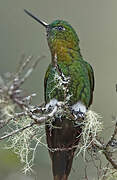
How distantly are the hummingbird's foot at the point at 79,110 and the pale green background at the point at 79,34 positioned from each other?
1824 millimetres

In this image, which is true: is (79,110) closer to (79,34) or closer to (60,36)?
(60,36)

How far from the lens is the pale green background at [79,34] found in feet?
18.3

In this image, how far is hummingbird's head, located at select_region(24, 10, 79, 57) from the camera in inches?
136

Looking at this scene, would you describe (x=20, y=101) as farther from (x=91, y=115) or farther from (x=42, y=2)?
(x=42, y=2)

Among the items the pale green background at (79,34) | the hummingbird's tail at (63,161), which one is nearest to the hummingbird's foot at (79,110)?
the hummingbird's tail at (63,161)

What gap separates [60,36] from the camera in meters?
3.50

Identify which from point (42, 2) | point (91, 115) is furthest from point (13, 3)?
point (91, 115)

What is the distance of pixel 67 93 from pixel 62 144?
0.42 meters

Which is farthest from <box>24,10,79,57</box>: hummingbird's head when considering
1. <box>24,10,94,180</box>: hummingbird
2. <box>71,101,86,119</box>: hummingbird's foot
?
<box>71,101,86,119</box>: hummingbird's foot

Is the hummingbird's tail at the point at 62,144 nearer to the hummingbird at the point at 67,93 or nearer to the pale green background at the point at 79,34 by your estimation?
the hummingbird at the point at 67,93

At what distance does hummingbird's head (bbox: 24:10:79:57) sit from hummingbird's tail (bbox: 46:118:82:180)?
57 centimetres

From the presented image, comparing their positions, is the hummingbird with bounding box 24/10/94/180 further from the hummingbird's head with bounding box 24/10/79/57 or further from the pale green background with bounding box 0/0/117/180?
the pale green background with bounding box 0/0/117/180

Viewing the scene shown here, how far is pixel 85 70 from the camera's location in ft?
11.4

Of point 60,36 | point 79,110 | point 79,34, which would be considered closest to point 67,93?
point 79,110
